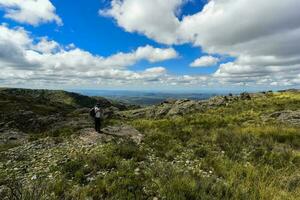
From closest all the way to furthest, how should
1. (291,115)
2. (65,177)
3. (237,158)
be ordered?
1. (65,177)
2. (237,158)
3. (291,115)

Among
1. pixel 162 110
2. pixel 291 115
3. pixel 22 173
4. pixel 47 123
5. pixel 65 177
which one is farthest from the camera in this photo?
pixel 162 110

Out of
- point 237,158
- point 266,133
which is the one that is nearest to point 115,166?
point 237,158

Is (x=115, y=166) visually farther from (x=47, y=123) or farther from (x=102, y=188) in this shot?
(x=47, y=123)

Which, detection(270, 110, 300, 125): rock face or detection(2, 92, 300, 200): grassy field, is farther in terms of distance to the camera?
detection(270, 110, 300, 125): rock face

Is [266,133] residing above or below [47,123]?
above

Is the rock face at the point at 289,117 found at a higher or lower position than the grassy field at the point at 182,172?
higher

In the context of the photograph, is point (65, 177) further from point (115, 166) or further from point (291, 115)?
point (291, 115)

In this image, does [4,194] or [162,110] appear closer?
[4,194]

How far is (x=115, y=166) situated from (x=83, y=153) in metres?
3.02

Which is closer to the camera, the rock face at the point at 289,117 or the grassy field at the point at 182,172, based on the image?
the grassy field at the point at 182,172

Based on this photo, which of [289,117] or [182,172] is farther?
[289,117]

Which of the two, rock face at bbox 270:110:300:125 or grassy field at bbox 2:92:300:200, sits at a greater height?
rock face at bbox 270:110:300:125

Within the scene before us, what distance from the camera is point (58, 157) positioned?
13656 millimetres

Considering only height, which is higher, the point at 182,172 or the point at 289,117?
the point at 289,117
